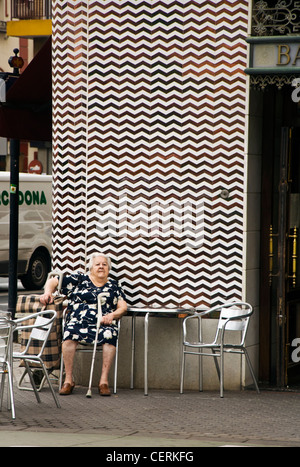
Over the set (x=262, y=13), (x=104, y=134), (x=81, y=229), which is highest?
(x=262, y=13)

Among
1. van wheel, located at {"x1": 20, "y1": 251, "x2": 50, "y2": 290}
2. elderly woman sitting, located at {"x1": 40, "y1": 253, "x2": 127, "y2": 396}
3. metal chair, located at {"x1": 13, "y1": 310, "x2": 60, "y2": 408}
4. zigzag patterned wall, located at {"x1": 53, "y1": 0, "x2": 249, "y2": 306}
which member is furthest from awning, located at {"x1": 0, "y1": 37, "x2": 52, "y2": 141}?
van wheel, located at {"x1": 20, "y1": 251, "x2": 50, "y2": 290}

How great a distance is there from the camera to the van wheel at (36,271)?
22297 mm

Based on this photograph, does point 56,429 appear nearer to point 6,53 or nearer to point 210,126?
point 210,126

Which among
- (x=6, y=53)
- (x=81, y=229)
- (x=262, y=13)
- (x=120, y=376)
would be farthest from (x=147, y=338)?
(x=6, y=53)

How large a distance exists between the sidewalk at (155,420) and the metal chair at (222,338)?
0.32 m

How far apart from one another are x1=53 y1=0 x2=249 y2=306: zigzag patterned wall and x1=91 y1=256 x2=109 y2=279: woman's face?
1.19 ft

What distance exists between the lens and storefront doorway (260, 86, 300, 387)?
10891mm

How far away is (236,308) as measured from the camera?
1053cm

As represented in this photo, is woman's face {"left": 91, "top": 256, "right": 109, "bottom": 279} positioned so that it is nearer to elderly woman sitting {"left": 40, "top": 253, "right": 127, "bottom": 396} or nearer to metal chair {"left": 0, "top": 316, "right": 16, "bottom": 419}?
elderly woman sitting {"left": 40, "top": 253, "right": 127, "bottom": 396}

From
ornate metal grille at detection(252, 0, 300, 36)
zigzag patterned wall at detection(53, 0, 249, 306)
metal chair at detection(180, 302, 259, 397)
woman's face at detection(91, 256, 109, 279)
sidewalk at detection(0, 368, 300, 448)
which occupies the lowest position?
sidewalk at detection(0, 368, 300, 448)

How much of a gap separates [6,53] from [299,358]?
3364 centimetres

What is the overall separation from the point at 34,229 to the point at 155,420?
45.2ft

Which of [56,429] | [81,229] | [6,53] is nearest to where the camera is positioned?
[56,429]

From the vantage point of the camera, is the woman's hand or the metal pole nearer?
the woman's hand
